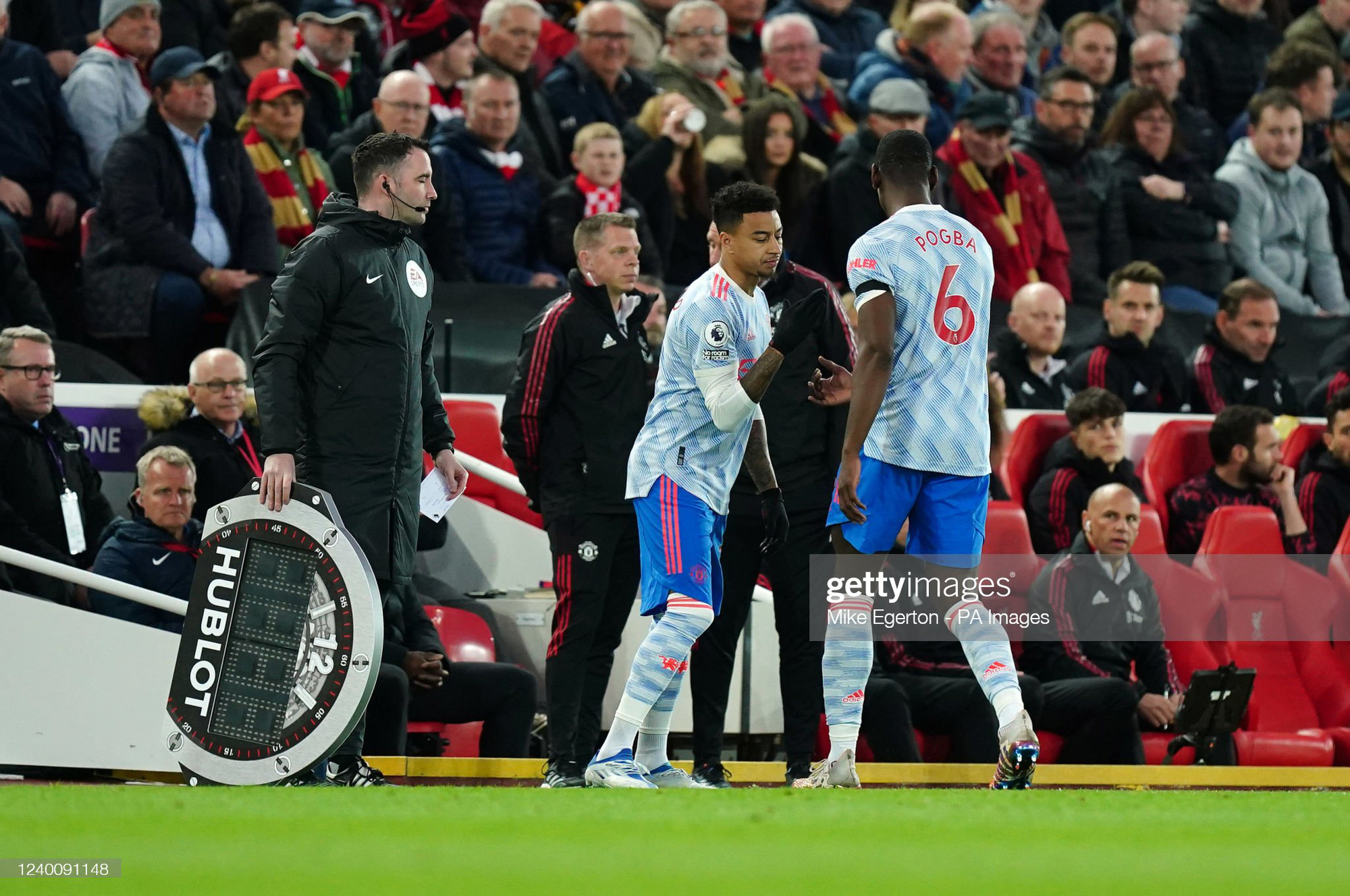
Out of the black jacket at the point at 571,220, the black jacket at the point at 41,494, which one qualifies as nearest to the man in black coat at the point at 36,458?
the black jacket at the point at 41,494

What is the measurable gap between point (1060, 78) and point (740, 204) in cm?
676

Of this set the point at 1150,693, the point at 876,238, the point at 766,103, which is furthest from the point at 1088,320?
the point at 876,238

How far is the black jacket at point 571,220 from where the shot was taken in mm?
11250

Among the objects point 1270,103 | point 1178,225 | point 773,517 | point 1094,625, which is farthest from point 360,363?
point 1270,103

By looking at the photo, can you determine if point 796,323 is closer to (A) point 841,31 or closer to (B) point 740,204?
(B) point 740,204

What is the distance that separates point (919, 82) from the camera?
1366cm

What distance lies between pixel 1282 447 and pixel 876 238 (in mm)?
5289

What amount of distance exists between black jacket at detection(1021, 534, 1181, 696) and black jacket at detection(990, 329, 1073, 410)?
1619 millimetres

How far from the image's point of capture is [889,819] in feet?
17.3

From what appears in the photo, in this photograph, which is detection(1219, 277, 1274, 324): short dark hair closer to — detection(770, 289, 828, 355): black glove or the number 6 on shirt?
the number 6 on shirt

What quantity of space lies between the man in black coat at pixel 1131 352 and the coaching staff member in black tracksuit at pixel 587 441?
3.98 meters

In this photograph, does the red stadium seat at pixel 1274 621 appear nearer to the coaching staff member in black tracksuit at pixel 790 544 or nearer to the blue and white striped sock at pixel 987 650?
the coaching staff member in black tracksuit at pixel 790 544

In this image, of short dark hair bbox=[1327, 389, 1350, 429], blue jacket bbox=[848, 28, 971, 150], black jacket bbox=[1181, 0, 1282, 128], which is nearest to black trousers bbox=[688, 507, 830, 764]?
Result: short dark hair bbox=[1327, 389, 1350, 429]

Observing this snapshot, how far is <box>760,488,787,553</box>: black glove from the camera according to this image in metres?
7.31
